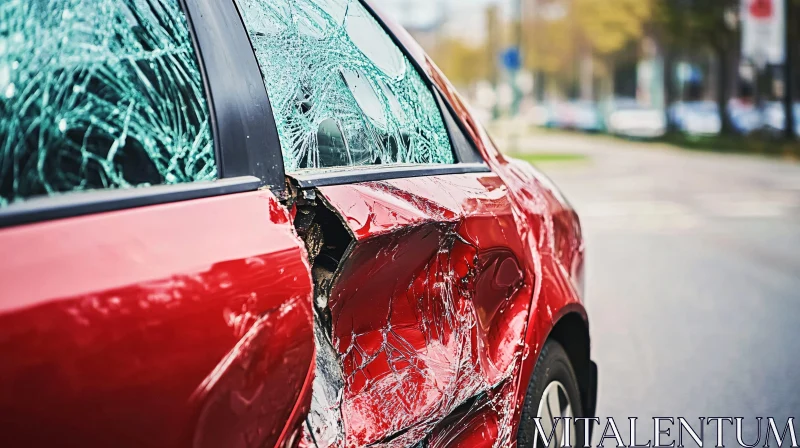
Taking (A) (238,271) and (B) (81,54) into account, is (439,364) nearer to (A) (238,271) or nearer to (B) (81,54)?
(A) (238,271)

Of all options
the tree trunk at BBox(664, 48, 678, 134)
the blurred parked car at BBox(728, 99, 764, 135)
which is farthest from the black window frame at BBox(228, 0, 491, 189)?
the tree trunk at BBox(664, 48, 678, 134)

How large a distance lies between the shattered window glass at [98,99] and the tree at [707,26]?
38.5 meters

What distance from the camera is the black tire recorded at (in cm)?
272

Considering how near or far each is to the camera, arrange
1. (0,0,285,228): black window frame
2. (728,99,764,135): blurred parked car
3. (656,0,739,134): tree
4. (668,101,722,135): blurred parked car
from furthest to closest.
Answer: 1. (668,101,722,135): blurred parked car
2. (728,99,764,135): blurred parked car
3. (656,0,739,134): tree
4. (0,0,285,228): black window frame

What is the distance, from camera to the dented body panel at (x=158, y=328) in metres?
1.30

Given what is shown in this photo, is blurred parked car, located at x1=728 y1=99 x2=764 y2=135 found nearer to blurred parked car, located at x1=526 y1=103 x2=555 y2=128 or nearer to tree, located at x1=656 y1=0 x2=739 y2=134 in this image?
tree, located at x1=656 y1=0 x2=739 y2=134

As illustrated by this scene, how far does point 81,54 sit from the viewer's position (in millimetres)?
1612

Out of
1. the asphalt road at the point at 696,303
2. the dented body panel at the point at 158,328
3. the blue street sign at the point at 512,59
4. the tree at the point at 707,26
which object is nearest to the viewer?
the dented body panel at the point at 158,328

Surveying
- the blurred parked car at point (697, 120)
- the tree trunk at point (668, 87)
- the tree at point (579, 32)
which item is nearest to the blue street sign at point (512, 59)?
the tree at point (579, 32)

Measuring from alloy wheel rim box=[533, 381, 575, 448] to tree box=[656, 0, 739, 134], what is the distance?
37.1 m

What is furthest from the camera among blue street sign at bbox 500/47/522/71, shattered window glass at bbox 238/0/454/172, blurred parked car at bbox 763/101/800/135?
blurred parked car at bbox 763/101/800/135

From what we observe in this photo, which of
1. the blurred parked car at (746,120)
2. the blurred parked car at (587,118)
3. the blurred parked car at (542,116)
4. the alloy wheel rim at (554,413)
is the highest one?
the alloy wheel rim at (554,413)

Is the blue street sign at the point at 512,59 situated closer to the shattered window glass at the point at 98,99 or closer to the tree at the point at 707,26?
the tree at the point at 707,26

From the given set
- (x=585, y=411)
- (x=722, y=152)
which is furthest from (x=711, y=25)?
(x=585, y=411)
